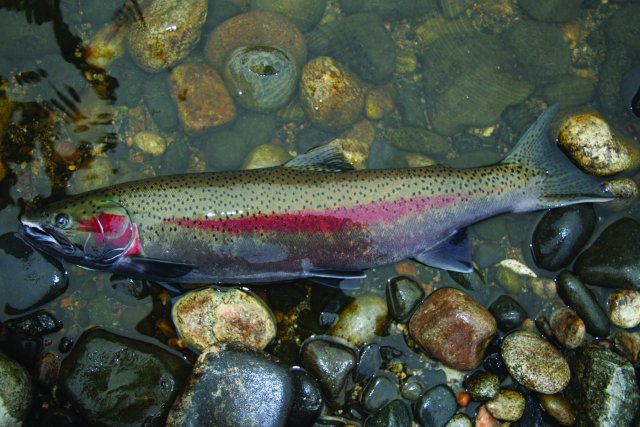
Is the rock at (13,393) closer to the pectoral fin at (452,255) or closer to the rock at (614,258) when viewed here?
the pectoral fin at (452,255)

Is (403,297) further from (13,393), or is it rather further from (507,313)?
(13,393)

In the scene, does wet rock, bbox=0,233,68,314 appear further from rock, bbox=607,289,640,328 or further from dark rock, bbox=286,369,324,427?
rock, bbox=607,289,640,328

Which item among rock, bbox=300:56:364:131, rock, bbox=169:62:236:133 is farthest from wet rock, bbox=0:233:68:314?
rock, bbox=300:56:364:131

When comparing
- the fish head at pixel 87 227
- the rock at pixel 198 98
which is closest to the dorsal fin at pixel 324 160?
the rock at pixel 198 98

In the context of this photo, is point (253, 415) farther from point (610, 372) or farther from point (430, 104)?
point (430, 104)

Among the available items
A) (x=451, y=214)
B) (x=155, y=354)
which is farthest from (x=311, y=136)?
(x=155, y=354)

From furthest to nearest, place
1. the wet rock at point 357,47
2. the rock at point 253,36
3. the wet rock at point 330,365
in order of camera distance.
Result: the wet rock at point 357,47 → the rock at point 253,36 → the wet rock at point 330,365
